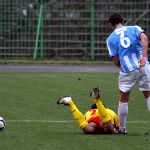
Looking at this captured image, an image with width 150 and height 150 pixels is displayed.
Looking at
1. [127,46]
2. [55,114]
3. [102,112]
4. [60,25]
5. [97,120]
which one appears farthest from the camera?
[60,25]

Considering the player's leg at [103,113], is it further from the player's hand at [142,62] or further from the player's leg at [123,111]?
the player's hand at [142,62]

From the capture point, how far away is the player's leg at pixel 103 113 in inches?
432

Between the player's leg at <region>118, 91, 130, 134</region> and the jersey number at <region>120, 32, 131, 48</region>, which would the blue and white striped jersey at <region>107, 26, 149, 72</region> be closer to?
the jersey number at <region>120, 32, 131, 48</region>

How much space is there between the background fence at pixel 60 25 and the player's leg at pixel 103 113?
2102 centimetres

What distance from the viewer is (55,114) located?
13984 millimetres

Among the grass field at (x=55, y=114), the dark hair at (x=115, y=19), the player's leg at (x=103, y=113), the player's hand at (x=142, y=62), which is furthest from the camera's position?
the dark hair at (x=115, y=19)

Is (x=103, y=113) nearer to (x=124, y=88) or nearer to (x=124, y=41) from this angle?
(x=124, y=88)

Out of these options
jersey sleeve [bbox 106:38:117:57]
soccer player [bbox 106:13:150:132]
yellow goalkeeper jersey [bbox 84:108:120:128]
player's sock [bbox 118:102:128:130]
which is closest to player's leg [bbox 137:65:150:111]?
soccer player [bbox 106:13:150:132]

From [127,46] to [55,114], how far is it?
312 centimetres

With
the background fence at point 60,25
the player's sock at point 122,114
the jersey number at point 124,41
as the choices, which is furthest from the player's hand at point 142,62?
the background fence at point 60,25

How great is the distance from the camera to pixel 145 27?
3238 centimetres

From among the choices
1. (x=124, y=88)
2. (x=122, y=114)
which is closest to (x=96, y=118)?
(x=122, y=114)

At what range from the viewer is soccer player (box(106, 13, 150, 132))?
1135 cm

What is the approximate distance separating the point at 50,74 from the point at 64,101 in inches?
520
